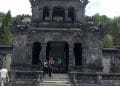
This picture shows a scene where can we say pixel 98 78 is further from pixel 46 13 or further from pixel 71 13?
pixel 46 13

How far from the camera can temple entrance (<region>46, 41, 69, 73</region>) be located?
123ft

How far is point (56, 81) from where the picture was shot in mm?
29156

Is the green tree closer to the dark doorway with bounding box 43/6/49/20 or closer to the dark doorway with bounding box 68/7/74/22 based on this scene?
the dark doorway with bounding box 43/6/49/20

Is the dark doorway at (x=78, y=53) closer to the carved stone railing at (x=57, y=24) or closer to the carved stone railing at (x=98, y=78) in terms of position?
the carved stone railing at (x=57, y=24)

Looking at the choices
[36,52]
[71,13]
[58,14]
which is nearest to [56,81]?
[36,52]

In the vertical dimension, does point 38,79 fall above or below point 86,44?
below

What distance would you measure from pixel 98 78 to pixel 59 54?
11.5m

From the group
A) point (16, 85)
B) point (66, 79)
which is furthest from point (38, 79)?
point (66, 79)

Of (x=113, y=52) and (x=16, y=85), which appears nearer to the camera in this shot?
(x=16, y=85)

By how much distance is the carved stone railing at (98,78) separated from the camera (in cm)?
2766

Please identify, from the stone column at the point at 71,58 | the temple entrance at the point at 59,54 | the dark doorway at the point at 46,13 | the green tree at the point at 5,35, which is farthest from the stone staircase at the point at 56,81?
the green tree at the point at 5,35

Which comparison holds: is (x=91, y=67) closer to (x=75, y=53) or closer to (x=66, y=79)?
(x=75, y=53)

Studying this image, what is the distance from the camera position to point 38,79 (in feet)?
88.4

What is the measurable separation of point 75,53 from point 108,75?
10303 millimetres
